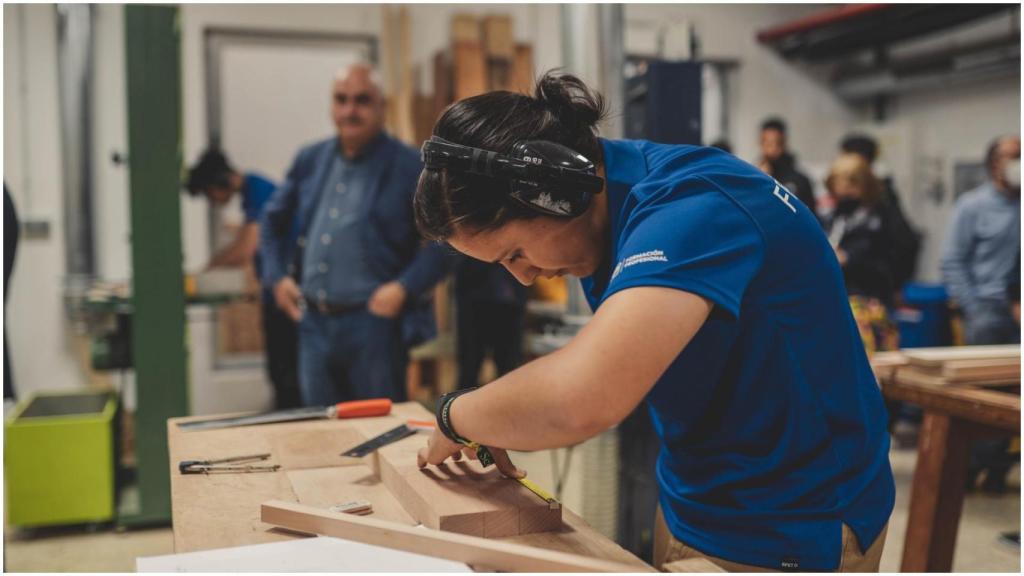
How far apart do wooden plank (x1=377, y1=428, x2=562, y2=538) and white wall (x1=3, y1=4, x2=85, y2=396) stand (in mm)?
4549

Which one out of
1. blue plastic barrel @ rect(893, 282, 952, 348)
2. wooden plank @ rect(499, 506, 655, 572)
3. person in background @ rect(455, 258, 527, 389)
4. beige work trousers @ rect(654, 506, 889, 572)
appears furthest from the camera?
blue plastic barrel @ rect(893, 282, 952, 348)

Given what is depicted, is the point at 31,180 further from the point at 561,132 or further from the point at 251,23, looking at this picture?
the point at 561,132

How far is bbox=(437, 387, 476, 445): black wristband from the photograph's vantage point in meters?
1.09

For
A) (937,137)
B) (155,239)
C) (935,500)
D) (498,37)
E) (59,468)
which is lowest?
(59,468)

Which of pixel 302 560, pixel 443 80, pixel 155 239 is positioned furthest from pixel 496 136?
pixel 443 80

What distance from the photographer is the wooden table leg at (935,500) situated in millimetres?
2371

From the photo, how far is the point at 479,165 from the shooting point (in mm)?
1020

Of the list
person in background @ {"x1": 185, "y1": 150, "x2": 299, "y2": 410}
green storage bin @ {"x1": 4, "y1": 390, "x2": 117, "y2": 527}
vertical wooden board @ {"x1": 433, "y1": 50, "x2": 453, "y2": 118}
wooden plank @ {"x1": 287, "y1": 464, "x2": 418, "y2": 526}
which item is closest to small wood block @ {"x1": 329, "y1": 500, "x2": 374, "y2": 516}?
wooden plank @ {"x1": 287, "y1": 464, "x2": 418, "y2": 526}

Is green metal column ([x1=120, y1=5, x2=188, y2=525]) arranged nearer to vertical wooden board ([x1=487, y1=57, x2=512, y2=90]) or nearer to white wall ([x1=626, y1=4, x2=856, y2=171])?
vertical wooden board ([x1=487, y1=57, x2=512, y2=90])

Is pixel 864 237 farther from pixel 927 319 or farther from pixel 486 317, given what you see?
pixel 927 319

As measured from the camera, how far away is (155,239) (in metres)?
3.19

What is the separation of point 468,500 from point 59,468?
275cm

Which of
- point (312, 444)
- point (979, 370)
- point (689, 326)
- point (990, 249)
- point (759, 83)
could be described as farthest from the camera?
point (759, 83)

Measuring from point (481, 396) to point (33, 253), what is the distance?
4.92 m
